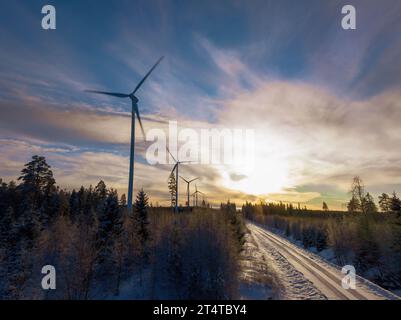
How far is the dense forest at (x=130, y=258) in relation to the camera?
13.9 m

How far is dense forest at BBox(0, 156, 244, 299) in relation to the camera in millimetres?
13920

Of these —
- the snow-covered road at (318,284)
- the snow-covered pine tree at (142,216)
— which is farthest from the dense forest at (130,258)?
the snow-covered road at (318,284)

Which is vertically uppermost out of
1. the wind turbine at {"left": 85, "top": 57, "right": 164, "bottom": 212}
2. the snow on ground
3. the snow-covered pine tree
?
the wind turbine at {"left": 85, "top": 57, "right": 164, "bottom": 212}

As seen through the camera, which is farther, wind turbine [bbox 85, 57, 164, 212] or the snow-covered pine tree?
the snow-covered pine tree

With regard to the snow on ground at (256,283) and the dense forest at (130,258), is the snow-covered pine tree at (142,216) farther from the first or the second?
the snow on ground at (256,283)

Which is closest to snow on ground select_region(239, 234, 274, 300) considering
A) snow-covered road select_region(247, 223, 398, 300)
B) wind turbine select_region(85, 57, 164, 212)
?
snow-covered road select_region(247, 223, 398, 300)

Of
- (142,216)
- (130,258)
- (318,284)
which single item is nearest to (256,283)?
(318,284)

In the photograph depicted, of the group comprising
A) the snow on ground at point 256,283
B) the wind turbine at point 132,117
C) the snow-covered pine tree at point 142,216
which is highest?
the wind turbine at point 132,117

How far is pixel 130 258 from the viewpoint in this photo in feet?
73.1

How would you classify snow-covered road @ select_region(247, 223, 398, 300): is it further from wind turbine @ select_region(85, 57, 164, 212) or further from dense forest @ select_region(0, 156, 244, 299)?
wind turbine @ select_region(85, 57, 164, 212)

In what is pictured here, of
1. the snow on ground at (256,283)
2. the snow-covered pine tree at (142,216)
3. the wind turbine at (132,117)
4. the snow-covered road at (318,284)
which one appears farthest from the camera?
the snow-covered pine tree at (142,216)

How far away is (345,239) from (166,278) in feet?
87.9
